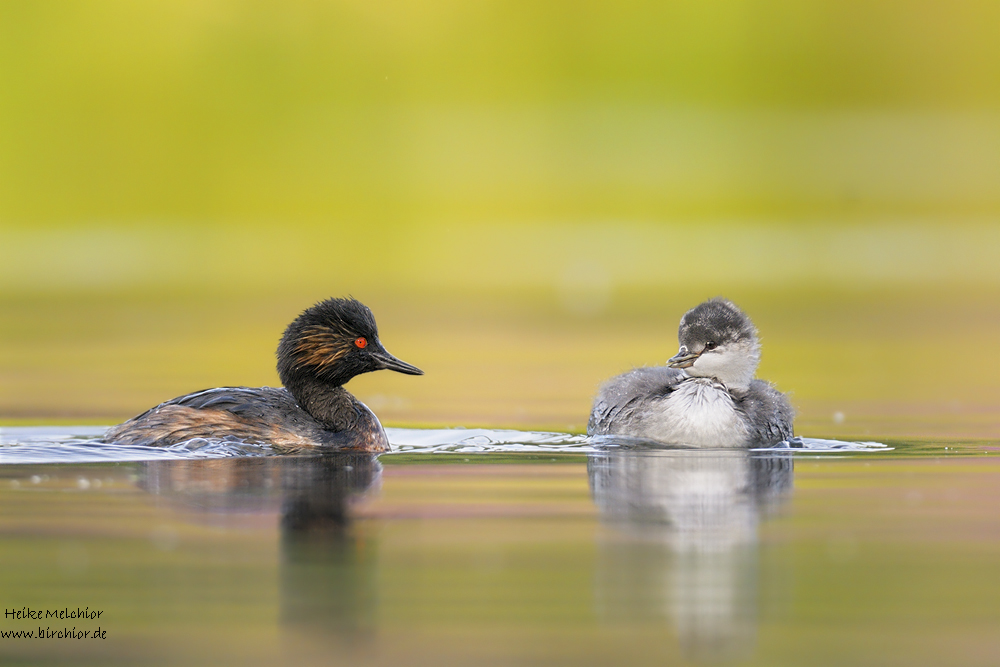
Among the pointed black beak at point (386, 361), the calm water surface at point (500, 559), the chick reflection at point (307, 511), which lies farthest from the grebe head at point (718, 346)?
the chick reflection at point (307, 511)

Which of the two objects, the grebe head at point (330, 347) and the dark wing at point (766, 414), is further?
the dark wing at point (766, 414)

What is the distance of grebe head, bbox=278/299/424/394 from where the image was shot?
735 centimetres

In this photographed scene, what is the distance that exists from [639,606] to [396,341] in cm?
929

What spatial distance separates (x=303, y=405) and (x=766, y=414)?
2424mm

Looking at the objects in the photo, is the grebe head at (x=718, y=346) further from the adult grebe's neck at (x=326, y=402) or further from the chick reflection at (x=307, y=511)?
the chick reflection at (x=307, y=511)

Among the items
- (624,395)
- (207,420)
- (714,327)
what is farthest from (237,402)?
(714,327)

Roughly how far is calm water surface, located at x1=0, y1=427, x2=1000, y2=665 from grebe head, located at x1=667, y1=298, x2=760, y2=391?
1137mm

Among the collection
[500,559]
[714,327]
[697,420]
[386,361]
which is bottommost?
[500,559]

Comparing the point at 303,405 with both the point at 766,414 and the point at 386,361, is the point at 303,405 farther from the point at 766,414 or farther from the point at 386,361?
the point at 766,414

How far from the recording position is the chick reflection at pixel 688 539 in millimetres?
4020

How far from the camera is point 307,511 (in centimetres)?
538

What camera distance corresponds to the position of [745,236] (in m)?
27.3

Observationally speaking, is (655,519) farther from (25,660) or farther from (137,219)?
(137,219)

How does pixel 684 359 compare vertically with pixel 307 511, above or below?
above
